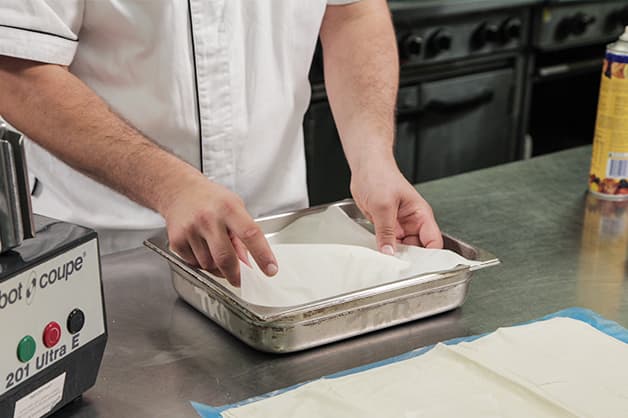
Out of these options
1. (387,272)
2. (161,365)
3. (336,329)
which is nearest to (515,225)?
(387,272)

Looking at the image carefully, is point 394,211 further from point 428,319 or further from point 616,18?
point 616,18

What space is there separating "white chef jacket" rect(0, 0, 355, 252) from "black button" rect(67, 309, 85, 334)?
56 centimetres

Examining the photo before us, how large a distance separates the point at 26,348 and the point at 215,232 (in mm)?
299

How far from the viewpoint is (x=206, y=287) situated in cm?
111

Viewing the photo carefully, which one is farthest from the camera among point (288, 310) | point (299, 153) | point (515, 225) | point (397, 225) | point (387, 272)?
point (299, 153)

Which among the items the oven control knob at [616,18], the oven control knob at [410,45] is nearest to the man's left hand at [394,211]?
the oven control knob at [410,45]

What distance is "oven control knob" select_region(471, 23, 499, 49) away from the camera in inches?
117

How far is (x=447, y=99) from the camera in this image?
2.97 meters

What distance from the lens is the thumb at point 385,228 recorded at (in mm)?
1277

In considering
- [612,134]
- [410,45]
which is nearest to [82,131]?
[612,134]

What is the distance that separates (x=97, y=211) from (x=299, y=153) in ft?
1.30

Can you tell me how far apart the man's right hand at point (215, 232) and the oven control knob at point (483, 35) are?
2.00 m

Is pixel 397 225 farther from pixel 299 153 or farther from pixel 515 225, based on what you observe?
pixel 299 153

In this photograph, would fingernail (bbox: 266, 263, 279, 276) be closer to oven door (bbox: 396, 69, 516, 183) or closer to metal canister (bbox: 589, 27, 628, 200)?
metal canister (bbox: 589, 27, 628, 200)
